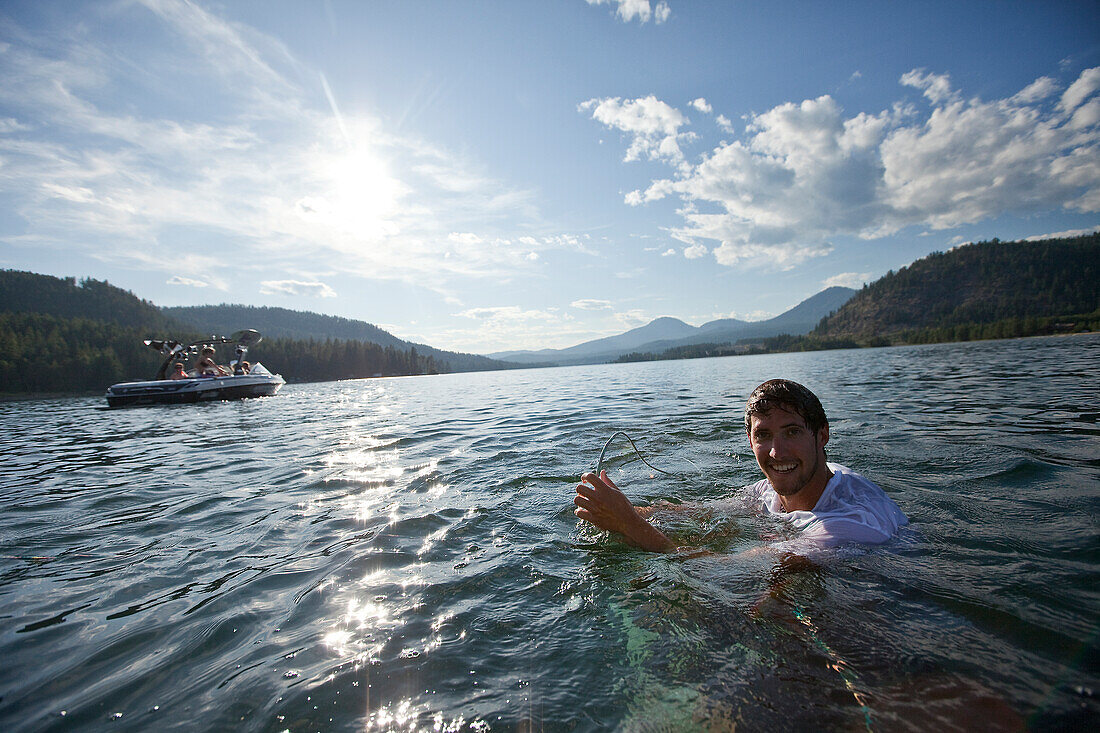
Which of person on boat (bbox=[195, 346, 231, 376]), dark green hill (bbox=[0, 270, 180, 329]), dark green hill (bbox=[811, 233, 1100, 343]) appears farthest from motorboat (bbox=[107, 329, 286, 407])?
dark green hill (bbox=[0, 270, 180, 329])

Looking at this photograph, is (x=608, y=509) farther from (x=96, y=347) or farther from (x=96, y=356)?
(x=96, y=347)

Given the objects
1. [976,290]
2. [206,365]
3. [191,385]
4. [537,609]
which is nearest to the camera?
[537,609]

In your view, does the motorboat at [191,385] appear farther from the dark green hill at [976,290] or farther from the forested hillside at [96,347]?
the dark green hill at [976,290]

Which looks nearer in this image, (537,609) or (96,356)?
(537,609)

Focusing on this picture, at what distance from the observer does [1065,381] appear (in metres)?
14.0

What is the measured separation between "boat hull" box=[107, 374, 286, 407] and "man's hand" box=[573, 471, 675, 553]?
30.8 metres

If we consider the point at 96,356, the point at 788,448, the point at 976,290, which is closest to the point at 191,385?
the point at 788,448

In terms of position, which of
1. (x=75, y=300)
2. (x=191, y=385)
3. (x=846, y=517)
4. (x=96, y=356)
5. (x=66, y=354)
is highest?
(x=75, y=300)

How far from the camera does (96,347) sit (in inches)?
3206

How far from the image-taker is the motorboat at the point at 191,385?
24844 millimetres

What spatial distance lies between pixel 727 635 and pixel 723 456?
18.4 feet

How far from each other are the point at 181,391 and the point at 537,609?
31219 mm

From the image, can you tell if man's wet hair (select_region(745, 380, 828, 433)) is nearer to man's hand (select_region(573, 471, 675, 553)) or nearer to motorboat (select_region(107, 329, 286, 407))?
man's hand (select_region(573, 471, 675, 553))

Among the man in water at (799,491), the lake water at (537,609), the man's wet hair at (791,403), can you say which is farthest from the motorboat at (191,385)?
the man's wet hair at (791,403)
